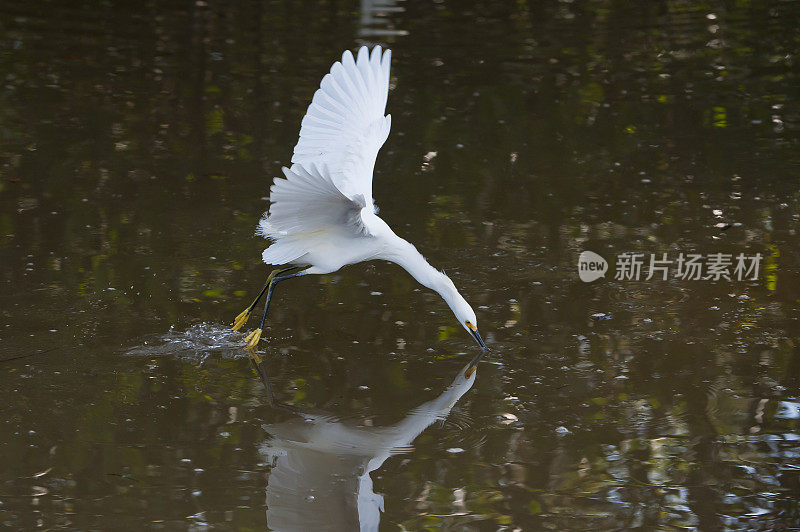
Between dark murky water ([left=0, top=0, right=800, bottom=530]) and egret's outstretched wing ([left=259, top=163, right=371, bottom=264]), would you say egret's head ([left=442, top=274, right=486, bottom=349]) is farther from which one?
egret's outstretched wing ([left=259, top=163, right=371, bottom=264])

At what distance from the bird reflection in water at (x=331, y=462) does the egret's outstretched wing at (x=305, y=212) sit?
65cm

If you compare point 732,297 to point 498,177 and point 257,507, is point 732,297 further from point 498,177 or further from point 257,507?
point 257,507

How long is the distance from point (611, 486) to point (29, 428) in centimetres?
232

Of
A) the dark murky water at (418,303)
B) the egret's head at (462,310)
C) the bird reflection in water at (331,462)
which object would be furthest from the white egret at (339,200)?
the bird reflection in water at (331,462)

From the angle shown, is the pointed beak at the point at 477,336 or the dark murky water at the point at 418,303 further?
the pointed beak at the point at 477,336

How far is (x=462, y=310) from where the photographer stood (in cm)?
490

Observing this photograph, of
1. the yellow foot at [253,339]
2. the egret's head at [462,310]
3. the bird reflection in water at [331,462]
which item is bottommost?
the bird reflection in water at [331,462]

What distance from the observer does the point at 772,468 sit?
4051 mm

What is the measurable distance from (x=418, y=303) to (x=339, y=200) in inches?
48.2

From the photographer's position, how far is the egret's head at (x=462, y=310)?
4.89 metres

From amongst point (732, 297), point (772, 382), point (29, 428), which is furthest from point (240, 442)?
point (732, 297)

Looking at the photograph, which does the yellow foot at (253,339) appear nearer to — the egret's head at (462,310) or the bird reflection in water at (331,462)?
the bird reflection in water at (331,462)

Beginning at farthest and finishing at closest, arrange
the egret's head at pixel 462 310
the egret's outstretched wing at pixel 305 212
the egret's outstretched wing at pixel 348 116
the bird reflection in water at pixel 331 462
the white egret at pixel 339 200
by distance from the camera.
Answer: the egret's outstretched wing at pixel 348 116 < the egret's head at pixel 462 310 < the white egret at pixel 339 200 < the egret's outstretched wing at pixel 305 212 < the bird reflection in water at pixel 331 462

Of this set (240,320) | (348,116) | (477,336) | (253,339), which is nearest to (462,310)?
(477,336)
